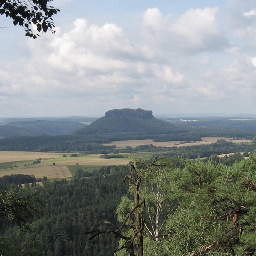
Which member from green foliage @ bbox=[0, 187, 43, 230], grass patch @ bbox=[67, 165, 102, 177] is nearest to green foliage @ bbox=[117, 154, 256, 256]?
green foliage @ bbox=[0, 187, 43, 230]

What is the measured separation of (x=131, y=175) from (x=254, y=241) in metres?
14.5

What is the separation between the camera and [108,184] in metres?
140

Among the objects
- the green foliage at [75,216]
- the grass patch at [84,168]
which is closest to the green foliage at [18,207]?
the green foliage at [75,216]

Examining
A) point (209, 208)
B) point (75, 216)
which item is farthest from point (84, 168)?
point (209, 208)

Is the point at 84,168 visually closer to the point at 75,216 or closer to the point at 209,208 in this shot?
the point at 75,216

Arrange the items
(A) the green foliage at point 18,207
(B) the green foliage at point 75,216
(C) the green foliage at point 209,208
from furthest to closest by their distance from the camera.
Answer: (B) the green foliage at point 75,216
(C) the green foliage at point 209,208
(A) the green foliage at point 18,207

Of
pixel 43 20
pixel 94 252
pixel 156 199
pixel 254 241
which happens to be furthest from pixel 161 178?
pixel 94 252

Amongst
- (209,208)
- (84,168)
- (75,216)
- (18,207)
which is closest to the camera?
(18,207)

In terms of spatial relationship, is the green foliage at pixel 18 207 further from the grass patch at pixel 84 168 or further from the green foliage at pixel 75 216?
the grass patch at pixel 84 168

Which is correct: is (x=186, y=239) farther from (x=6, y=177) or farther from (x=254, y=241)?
(x=6, y=177)

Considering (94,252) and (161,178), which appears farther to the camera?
(94,252)

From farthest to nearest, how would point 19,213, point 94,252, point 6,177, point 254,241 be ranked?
point 6,177
point 94,252
point 254,241
point 19,213

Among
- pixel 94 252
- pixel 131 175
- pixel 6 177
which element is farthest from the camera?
pixel 6 177

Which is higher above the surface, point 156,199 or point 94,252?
point 156,199
